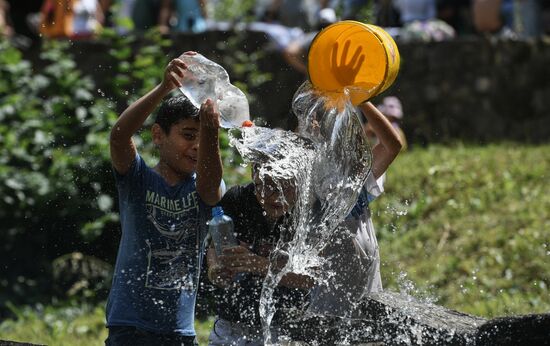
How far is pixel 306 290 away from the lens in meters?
4.28

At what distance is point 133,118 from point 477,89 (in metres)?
6.27

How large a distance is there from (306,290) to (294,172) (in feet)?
1.41

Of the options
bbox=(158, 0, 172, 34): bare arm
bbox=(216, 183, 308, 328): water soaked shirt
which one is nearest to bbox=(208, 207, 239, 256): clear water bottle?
bbox=(216, 183, 308, 328): water soaked shirt

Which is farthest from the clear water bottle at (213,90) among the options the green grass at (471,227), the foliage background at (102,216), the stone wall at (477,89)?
the stone wall at (477,89)

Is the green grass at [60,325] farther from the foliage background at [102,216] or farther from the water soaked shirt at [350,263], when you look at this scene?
the water soaked shirt at [350,263]

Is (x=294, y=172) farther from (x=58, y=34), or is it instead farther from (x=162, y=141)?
(x=58, y=34)

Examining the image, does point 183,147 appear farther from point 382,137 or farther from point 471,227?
point 471,227

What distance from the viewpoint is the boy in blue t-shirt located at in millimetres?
4102

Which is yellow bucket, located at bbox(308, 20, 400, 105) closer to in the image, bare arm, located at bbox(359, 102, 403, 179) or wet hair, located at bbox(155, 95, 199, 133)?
bare arm, located at bbox(359, 102, 403, 179)

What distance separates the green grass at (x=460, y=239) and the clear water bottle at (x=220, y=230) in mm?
1835

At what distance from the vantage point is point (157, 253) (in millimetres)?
4156

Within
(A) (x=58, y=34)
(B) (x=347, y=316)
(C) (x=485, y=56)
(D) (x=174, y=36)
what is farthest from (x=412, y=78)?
(B) (x=347, y=316)

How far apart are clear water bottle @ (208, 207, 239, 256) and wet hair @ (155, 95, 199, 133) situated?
37 cm

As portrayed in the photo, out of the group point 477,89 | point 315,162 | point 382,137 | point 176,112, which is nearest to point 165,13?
point 477,89
